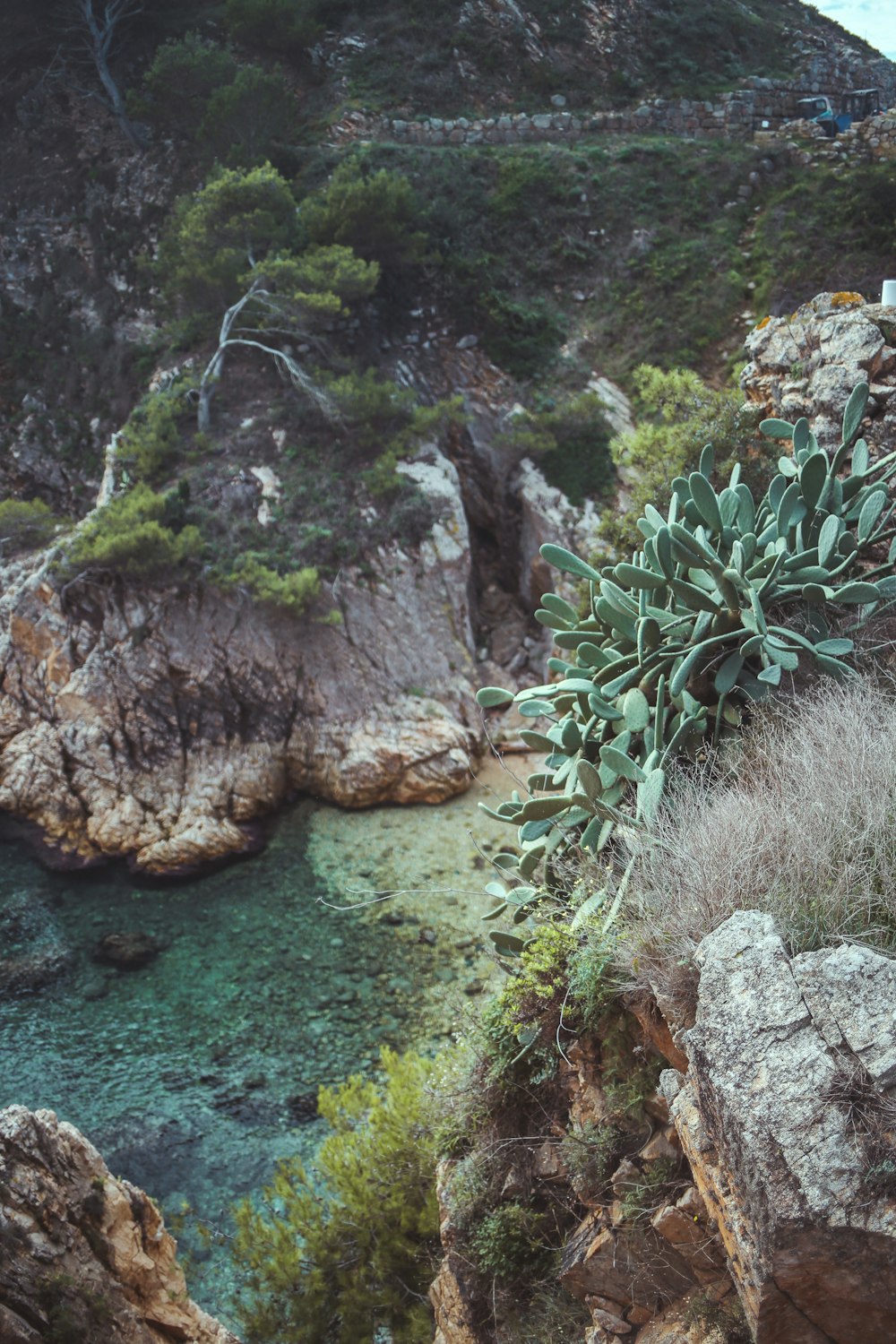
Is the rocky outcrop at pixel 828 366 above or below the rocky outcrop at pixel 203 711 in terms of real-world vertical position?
above

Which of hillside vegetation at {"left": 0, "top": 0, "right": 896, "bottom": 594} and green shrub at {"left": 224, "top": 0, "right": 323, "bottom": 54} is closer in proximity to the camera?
hillside vegetation at {"left": 0, "top": 0, "right": 896, "bottom": 594}

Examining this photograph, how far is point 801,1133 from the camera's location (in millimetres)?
2672

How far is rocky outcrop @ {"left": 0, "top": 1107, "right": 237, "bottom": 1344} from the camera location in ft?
13.9

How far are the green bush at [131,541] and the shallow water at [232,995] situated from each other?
4.06m

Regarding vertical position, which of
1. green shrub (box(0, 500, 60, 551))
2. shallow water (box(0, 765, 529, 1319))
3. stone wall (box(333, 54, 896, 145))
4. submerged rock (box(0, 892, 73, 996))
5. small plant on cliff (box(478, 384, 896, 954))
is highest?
stone wall (box(333, 54, 896, 145))

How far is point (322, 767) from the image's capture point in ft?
46.4

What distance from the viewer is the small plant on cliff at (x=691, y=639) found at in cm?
467

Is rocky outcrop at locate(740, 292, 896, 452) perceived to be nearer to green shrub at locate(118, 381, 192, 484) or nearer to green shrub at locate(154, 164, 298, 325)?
green shrub at locate(118, 381, 192, 484)

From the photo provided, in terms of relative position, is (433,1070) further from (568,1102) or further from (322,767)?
(322,767)

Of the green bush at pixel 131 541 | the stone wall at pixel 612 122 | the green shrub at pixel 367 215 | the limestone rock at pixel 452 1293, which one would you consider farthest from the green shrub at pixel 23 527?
the limestone rock at pixel 452 1293

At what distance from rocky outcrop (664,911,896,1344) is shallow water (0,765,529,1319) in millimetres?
4482

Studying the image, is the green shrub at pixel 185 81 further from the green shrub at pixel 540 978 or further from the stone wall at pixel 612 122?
the green shrub at pixel 540 978

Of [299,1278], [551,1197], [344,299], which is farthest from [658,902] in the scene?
[344,299]

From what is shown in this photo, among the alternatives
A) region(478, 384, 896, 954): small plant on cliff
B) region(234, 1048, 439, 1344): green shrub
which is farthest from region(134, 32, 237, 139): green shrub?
region(234, 1048, 439, 1344): green shrub
